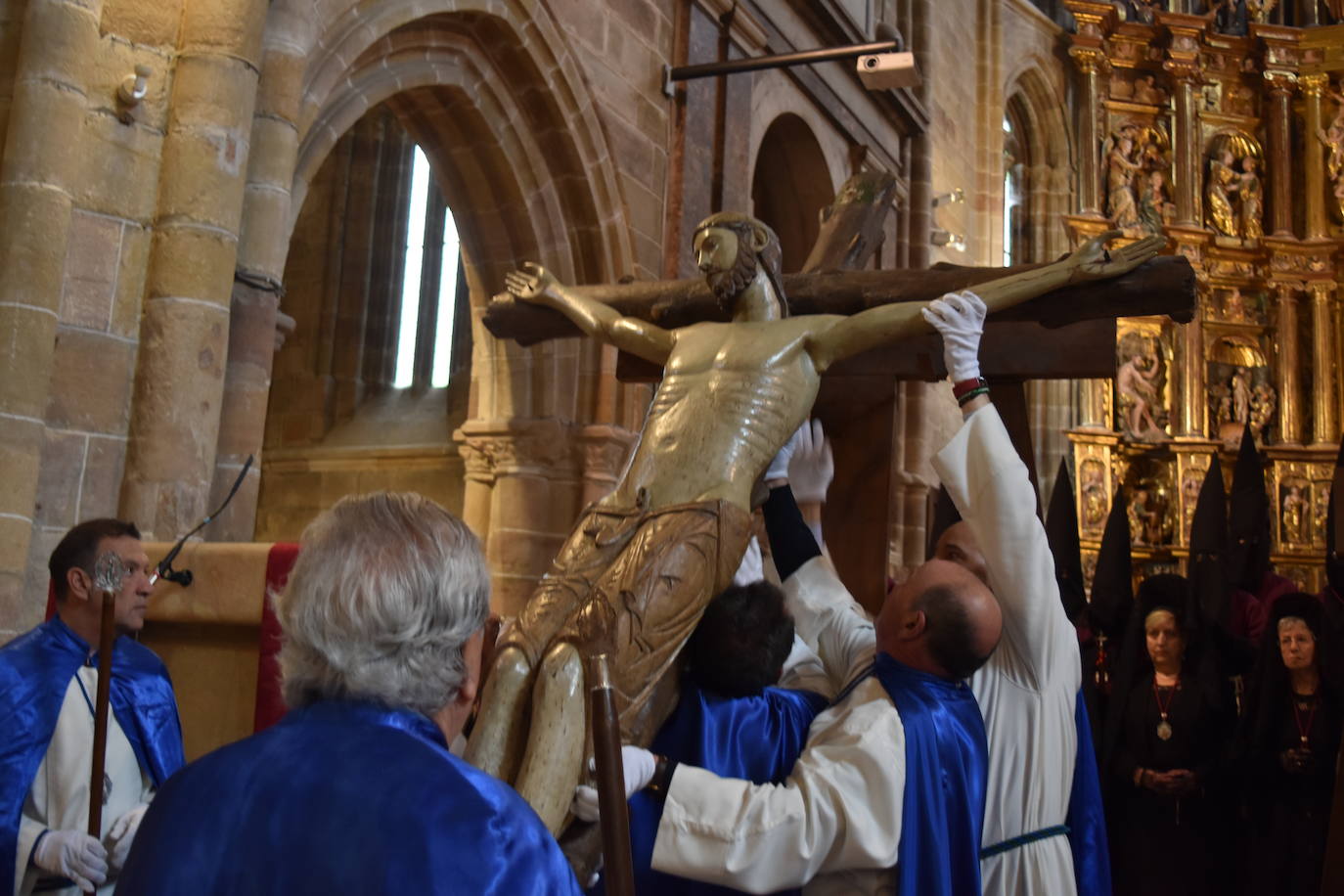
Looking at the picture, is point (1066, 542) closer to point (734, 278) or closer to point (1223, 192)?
point (734, 278)

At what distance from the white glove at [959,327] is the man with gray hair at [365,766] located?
6.18ft

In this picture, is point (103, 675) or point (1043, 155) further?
point (1043, 155)

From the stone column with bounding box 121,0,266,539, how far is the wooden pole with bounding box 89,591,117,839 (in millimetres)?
2121

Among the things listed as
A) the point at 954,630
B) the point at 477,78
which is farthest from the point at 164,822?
the point at 477,78

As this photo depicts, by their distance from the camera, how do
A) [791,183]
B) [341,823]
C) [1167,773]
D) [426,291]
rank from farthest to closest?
[791,183]
[426,291]
[1167,773]
[341,823]

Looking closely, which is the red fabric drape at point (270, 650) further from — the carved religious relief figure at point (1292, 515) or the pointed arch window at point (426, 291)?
the carved religious relief figure at point (1292, 515)

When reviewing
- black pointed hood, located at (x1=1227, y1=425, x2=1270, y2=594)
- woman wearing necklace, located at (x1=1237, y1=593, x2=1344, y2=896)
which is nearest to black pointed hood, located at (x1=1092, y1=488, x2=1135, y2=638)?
black pointed hood, located at (x1=1227, y1=425, x2=1270, y2=594)

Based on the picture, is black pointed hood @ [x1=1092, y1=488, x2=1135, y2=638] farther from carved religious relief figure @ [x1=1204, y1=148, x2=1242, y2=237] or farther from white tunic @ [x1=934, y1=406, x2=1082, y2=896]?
carved religious relief figure @ [x1=1204, y1=148, x2=1242, y2=237]

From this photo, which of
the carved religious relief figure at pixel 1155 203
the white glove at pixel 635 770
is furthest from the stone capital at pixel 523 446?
the carved religious relief figure at pixel 1155 203

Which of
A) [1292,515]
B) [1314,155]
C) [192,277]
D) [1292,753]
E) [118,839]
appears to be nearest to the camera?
[118,839]

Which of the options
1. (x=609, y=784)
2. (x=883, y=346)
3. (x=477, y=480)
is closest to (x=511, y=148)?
(x=477, y=480)

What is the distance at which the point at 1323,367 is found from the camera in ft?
49.0

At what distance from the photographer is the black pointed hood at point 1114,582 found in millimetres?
7234

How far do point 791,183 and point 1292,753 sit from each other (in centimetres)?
751
